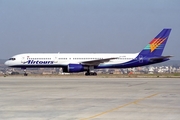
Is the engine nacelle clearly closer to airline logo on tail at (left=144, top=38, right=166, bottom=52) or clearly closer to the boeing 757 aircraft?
the boeing 757 aircraft

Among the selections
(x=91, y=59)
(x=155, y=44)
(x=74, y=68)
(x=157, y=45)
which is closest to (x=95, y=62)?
(x=91, y=59)

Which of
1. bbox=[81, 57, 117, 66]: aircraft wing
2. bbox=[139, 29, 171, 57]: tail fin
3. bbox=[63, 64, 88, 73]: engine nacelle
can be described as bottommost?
bbox=[63, 64, 88, 73]: engine nacelle

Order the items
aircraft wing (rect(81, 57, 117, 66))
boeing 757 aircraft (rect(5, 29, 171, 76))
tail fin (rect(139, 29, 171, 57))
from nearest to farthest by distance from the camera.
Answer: boeing 757 aircraft (rect(5, 29, 171, 76)) < aircraft wing (rect(81, 57, 117, 66)) < tail fin (rect(139, 29, 171, 57))

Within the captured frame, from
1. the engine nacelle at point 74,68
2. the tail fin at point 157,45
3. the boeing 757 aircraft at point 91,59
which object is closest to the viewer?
the engine nacelle at point 74,68

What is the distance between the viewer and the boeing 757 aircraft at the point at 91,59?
53219mm

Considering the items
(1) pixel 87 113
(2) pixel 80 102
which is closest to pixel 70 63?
(2) pixel 80 102

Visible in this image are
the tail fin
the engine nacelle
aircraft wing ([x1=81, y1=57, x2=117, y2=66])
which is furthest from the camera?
the tail fin

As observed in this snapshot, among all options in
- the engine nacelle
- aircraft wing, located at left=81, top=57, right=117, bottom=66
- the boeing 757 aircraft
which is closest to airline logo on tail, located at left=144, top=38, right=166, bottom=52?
the boeing 757 aircraft

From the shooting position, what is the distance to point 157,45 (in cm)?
5588

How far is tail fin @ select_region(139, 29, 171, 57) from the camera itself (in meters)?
55.7

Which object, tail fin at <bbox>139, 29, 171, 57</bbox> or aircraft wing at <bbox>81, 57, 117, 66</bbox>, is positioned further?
tail fin at <bbox>139, 29, 171, 57</bbox>

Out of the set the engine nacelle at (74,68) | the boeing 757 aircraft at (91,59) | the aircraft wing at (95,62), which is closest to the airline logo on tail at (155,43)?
the boeing 757 aircraft at (91,59)

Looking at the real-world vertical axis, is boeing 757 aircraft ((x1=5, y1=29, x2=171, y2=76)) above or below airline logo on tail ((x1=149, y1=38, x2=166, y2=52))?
below

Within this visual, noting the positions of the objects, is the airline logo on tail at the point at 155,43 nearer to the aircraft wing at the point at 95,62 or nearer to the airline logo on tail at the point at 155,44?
the airline logo on tail at the point at 155,44
